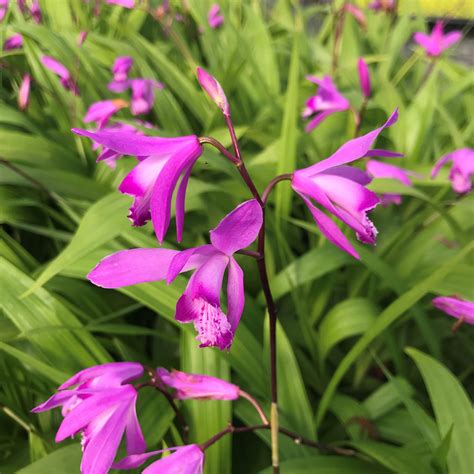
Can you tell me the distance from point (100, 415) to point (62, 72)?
0.90 m

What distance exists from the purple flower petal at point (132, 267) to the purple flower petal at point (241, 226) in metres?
0.04

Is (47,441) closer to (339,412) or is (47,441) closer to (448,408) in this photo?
(339,412)

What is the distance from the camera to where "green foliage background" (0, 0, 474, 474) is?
2.12 ft

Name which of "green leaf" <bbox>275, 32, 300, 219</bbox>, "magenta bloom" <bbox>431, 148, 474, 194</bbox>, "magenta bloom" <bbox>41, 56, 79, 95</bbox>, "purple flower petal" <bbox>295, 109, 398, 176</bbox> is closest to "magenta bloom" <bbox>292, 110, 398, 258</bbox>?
"purple flower petal" <bbox>295, 109, 398, 176</bbox>

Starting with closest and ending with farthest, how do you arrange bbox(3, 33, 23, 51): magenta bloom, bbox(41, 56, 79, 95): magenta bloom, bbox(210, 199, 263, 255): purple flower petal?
1. bbox(210, 199, 263, 255): purple flower petal
2. bbox(41, 56, 79, 95): magenta bloom
3. bbox(3, 33, 23, 51): magenta bloom

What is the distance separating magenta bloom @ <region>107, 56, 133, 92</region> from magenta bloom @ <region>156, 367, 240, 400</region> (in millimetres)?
829

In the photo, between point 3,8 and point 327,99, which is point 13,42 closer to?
point 3,8

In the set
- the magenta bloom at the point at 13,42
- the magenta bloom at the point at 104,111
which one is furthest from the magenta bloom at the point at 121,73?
the magenta bloom at the point at 13,42

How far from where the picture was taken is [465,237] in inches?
35.0

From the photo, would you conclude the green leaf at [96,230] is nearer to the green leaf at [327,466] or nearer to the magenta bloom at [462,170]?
the green leaf at [327,466]

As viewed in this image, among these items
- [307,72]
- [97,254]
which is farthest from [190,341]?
[307,72]

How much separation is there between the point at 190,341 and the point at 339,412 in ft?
0.80

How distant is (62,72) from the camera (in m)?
1.14

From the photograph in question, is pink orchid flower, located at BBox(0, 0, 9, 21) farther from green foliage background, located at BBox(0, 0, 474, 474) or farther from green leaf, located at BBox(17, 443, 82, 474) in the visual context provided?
green leaf, located at BBox(17, 443, 82, 474)
